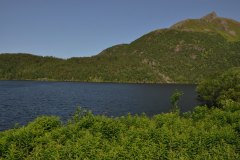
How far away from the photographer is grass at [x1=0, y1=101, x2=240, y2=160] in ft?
106

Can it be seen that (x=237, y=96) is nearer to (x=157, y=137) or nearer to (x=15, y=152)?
(x=157, y=137)

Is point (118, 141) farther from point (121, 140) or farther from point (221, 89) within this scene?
point (221, 89)

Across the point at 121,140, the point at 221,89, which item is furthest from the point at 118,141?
the point at 221,89

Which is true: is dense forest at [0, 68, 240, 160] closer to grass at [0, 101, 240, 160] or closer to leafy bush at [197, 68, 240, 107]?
grass at [0, 101, 240, 160]

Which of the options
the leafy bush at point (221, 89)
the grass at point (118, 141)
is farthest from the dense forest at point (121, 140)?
the leafy bush at point (221, 89)

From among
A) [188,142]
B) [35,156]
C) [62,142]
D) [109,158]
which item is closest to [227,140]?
[188,142]

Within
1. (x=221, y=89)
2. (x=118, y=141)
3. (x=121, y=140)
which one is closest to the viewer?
(x=121, y=140)

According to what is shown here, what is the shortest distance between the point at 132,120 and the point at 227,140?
47.2 feet

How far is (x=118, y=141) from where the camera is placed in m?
39.5

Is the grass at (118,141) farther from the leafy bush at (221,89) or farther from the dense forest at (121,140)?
the leafy bush at (221,89)

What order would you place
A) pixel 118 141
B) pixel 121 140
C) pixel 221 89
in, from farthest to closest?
pixel 221 89
pixel 118 141
pixel 121 140

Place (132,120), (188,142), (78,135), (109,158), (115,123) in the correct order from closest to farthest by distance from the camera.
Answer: (109,158), (188,142), (78,135), (115,123), (132,120)

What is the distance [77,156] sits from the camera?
31.8 metres

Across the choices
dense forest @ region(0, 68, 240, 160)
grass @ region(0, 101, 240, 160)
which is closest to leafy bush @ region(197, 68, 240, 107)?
dense forest @ region(0, 68, 240, 160)
